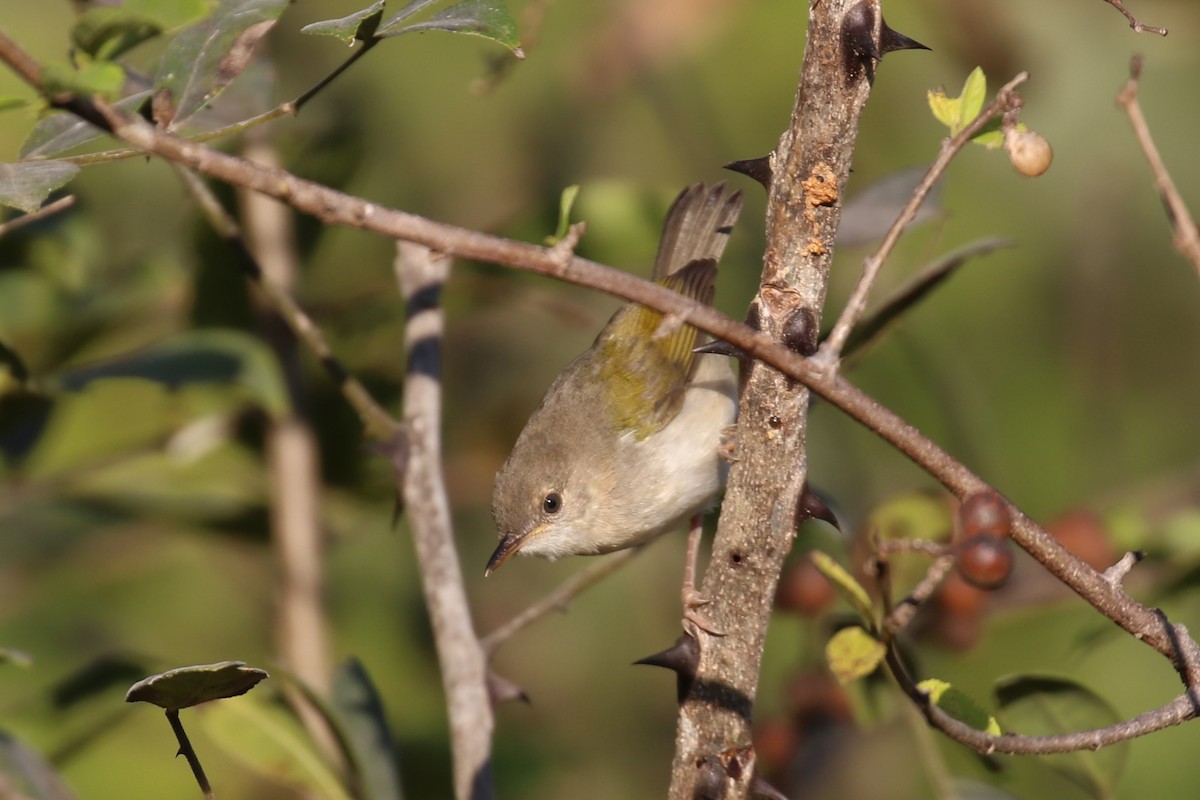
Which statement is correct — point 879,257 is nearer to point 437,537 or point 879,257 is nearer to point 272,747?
point 437,537

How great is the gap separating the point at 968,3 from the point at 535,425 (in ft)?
7.06

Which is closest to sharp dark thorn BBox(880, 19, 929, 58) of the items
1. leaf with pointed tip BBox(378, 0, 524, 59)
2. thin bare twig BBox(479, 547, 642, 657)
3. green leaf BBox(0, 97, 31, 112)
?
leaf with pointed tip BBox(378, 0, 524, 59)

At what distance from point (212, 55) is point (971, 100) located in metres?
0.93

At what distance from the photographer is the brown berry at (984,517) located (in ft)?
4.18

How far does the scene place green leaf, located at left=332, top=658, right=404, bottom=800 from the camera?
2.32 meters

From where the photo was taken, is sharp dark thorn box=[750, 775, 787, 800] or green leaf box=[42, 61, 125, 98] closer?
green leaf box=[42, 61, 125, 98]

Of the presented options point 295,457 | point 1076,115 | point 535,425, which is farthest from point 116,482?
point 1076,115

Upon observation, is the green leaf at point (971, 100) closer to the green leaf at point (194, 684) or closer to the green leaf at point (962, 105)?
the green leaf at point (962, 105)

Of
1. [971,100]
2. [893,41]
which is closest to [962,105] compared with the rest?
[971,100]

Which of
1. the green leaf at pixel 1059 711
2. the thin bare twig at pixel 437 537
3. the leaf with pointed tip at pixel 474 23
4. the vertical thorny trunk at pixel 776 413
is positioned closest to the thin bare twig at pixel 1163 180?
the vertical thorny trunk at pixel 776 413

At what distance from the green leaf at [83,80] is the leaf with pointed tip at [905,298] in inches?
57.9

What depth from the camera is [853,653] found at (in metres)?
1.65

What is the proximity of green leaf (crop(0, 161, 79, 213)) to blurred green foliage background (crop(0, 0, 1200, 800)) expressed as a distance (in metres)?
0.66

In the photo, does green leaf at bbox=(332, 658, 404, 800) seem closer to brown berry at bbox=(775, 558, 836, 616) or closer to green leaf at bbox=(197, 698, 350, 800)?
green leaf at bbox=(197, 698, 350, 800)
